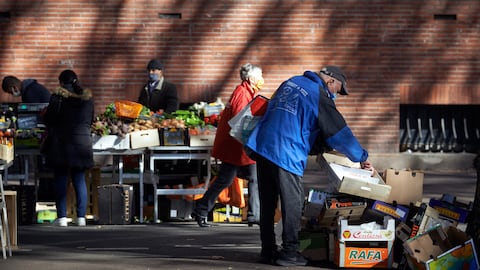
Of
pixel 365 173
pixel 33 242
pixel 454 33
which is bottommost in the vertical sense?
pixel 33 242

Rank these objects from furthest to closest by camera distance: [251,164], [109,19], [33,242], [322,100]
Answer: [109,19] < [251,164] < [33,242] < [322,100]

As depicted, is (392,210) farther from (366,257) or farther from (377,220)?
(366,257)

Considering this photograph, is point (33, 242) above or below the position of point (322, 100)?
below

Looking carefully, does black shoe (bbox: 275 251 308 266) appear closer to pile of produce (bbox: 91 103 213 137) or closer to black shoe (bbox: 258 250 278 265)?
black shoe (bbox: 258 250 278 265)

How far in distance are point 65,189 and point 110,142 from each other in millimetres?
793

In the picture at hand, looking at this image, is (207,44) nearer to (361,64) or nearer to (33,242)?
(361,64)

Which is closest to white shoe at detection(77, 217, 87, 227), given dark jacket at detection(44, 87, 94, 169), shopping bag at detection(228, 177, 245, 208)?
dark jacket at detection(44, 87, 94, 169)

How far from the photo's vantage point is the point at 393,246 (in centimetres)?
1038

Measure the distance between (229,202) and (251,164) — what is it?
887 mm

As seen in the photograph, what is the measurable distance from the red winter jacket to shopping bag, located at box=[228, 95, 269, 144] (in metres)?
2.40

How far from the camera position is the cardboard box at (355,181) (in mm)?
10578

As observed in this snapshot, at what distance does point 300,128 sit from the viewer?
10.2 m

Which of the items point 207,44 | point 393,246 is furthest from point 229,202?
point 207,44

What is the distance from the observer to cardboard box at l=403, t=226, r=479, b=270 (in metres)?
9.49
